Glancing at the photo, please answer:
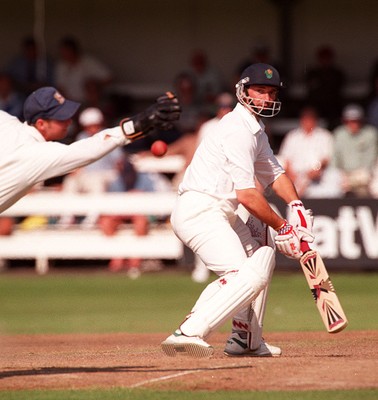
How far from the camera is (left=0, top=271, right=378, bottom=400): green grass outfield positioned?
40.4 ft

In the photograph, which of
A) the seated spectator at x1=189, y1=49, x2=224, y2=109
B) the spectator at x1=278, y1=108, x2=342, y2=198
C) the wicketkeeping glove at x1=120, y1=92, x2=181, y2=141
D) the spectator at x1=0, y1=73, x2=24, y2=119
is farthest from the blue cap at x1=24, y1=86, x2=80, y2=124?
the seated spectator at x1=189, y1=49, x2=224, y2=109

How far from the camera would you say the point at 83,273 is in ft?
56.6

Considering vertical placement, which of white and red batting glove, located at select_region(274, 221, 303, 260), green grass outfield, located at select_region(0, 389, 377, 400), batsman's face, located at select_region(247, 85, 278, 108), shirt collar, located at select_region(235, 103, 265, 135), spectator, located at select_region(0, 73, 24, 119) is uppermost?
batsman's face, located at select_region(247, 85, 278, 108)

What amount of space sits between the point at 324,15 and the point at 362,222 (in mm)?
5375

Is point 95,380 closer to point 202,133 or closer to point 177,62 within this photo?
point 202,133

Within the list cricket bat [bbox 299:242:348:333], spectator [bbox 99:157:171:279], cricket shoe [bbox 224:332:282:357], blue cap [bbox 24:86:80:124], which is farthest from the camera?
spectator [bbox 99:157:171:279]

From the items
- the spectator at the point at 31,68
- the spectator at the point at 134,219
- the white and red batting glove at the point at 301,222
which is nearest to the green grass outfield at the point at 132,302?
the spectator at the point at 134,219

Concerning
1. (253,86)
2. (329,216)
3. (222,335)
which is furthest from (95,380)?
(329,216)

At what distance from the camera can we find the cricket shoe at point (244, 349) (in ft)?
29.0

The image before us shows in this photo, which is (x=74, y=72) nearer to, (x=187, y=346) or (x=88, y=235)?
(x=88, y=235)

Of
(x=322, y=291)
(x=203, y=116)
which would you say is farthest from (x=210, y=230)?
(x=203, y=116)

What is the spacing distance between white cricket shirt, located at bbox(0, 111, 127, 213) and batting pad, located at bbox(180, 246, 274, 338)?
4.34 feet

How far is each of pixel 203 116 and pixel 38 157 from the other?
33.8 feet

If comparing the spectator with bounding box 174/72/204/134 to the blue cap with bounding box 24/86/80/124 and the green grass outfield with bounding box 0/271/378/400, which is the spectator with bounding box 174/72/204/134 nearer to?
the green grass outfield with bounding box 0/271/378/400
